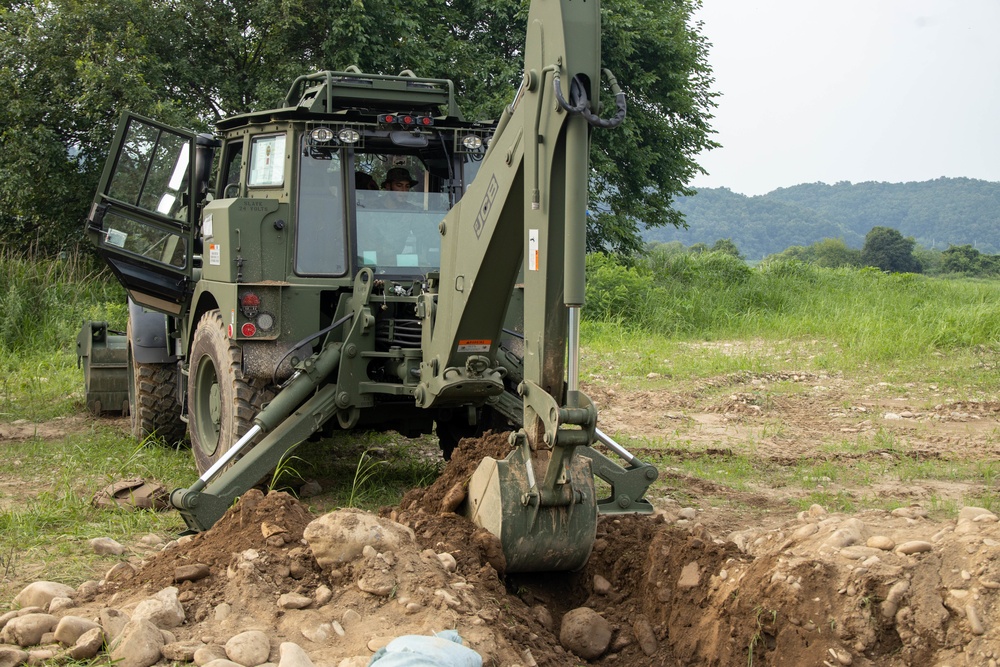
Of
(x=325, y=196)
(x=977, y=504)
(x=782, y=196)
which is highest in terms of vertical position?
(x=782, y=196)

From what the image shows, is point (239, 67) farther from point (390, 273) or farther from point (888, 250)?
point (888, 250)

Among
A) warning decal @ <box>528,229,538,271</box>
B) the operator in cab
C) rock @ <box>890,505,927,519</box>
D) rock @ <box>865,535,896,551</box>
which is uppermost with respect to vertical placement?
the operator in cab

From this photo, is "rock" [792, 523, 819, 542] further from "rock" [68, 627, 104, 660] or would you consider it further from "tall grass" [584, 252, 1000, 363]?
"tall grass" [584, 252, 1000, 363]

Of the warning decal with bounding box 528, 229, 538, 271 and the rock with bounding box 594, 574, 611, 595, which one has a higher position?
the warning decal with bounding box 528, 229, 538, 271

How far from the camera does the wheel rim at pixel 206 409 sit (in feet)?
21.2

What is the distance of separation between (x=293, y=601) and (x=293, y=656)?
48cm

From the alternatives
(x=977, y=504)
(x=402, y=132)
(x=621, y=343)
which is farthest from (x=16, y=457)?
(x=621, y=343)

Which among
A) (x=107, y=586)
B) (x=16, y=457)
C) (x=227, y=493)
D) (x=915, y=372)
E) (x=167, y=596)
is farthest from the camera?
(x=915, y=372)

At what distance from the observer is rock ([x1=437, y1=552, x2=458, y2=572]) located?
400 centimetres

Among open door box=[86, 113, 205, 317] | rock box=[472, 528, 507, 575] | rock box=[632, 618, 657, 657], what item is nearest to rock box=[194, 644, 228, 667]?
rock box=[472, 528, 507, 575]

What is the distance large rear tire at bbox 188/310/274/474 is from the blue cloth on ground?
2779 millimetres

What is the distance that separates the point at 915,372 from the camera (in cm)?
1093

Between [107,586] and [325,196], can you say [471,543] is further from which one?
[325,196]

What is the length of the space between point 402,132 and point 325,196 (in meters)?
0.61
